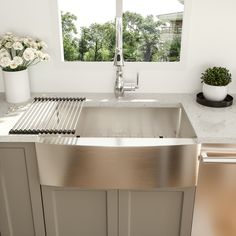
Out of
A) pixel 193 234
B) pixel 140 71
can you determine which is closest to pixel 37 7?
pixel 140 71

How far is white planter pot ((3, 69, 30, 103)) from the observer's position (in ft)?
6.44

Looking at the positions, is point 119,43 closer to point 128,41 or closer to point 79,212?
point 128,41

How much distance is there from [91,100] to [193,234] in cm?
100

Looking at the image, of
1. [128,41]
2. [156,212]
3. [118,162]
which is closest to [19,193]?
[118,162]

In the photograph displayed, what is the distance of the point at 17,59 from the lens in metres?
1.88

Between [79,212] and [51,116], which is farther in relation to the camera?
[51,116]

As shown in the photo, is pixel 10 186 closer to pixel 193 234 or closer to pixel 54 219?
pixel 54 219

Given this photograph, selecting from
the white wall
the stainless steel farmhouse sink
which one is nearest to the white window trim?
the white wall

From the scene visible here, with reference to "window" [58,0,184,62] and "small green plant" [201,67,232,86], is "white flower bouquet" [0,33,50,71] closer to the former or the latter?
"window" [58,0,184,62]

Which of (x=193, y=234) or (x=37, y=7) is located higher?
(x=37, y=7)

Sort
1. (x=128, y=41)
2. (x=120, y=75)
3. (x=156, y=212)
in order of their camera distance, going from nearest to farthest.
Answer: (x=156, y=212)
(x=120, y=75)
(x=128, y=41)

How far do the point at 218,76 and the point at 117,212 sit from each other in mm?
1002

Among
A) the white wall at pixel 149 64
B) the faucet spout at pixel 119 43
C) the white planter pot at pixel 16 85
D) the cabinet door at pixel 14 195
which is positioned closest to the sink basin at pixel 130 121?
the white wall at pixel 149 64

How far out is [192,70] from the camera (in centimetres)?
213
